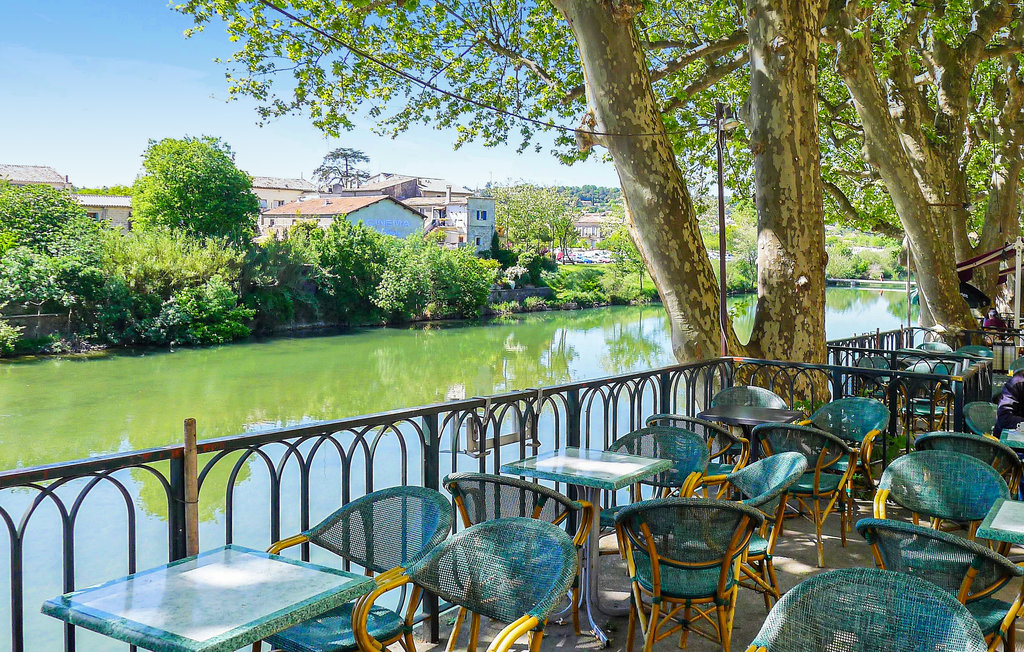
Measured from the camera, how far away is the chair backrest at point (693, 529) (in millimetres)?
2977

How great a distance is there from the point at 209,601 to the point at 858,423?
183 inches

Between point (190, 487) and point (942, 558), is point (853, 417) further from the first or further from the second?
point (190, 487)

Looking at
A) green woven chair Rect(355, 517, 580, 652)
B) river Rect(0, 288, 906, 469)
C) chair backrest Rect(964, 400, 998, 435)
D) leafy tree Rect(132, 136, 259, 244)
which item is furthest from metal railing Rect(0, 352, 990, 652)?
leafy tree Rect(132, 136, 259, 244)

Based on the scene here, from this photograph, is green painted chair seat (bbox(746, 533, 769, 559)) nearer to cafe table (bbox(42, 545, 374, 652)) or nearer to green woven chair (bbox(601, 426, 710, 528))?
green woven chair (bbox(601, 426, 710, 528))

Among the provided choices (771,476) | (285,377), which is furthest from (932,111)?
(285,377)

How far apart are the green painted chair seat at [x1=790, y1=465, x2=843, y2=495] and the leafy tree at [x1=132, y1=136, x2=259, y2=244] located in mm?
41599

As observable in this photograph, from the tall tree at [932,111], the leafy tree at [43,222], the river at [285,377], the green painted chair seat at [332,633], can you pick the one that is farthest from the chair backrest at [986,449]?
the leafy tree at [43,222]

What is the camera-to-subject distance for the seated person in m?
5.14

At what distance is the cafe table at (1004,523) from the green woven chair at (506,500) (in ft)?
5.09

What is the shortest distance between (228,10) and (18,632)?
33.5ft

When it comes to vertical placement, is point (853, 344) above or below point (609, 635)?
above

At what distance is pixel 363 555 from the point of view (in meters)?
3.18

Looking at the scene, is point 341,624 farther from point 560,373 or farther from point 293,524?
point 560,373

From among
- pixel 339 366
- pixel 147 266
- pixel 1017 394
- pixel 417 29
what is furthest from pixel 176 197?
pixel 1017 394
